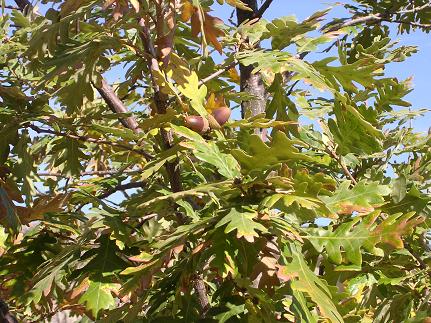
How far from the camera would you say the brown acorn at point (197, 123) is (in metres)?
1.69

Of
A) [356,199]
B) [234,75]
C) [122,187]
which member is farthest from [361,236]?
[234,75]

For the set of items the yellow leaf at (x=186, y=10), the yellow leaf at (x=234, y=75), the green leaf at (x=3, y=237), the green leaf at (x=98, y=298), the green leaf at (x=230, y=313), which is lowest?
the green leaf at (x=3, y=237)

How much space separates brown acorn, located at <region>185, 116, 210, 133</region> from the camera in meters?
1.69

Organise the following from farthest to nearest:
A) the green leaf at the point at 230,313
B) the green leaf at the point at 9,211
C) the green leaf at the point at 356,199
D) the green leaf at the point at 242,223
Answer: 1. the green leaf at the point at 9,211
2. the green leaf at the point at 230,313
3. the green leaf at the point at 356,199
4. the green leaf at the point at 242,223

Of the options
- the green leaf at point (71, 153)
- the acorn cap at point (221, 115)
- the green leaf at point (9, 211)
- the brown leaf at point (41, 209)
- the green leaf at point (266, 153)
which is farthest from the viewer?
the green leaf at point (71, 153)

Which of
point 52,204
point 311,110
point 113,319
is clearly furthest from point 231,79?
point 113,319

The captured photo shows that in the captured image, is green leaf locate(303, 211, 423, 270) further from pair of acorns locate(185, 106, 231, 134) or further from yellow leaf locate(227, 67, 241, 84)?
yellow leaf locate(227, 67, 241, 84)

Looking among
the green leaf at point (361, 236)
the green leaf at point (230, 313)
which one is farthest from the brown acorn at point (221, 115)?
the green leaf at point (230, 313)

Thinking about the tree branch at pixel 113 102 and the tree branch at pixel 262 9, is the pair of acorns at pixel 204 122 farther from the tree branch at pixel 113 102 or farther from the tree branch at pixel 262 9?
the tree branch at pixel 262 9

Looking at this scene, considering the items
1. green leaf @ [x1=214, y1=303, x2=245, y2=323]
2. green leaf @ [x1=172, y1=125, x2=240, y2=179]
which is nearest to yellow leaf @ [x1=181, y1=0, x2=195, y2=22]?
green leaf @ [x1=172, y1=125, x2=240, y2=179]

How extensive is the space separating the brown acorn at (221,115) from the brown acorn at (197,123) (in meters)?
0.09

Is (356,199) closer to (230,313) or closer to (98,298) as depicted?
(230,313)

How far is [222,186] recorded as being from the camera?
4.97 feet

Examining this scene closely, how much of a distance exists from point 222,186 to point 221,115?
1.12 ft
